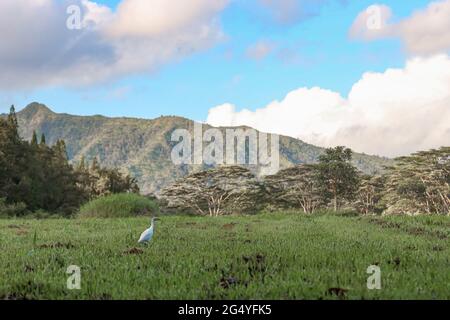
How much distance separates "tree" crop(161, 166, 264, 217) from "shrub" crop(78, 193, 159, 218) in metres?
42.4

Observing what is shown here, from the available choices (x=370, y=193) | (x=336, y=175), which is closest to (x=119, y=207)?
(x=336, y=175)

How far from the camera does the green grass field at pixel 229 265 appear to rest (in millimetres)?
6363

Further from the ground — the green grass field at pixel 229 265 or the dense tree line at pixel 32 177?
the dense tree line at pixel 32 177

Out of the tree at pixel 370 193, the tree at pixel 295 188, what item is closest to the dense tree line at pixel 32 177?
the tree at pixel 295 188

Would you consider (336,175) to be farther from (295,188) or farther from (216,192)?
(216,192)

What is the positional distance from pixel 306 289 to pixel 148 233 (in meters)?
5.13

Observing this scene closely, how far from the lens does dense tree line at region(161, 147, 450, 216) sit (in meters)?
65.7

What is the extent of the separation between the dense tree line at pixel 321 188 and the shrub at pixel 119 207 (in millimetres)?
40383

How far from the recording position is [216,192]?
68.5 meters

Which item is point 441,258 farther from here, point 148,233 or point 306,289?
point 148,233

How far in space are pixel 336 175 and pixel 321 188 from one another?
257 cm

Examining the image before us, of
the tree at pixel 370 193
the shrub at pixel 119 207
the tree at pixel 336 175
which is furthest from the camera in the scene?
the tree at pixel 370 193

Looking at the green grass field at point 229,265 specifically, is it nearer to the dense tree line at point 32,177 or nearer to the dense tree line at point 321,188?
the dense tree line at point 32,177
